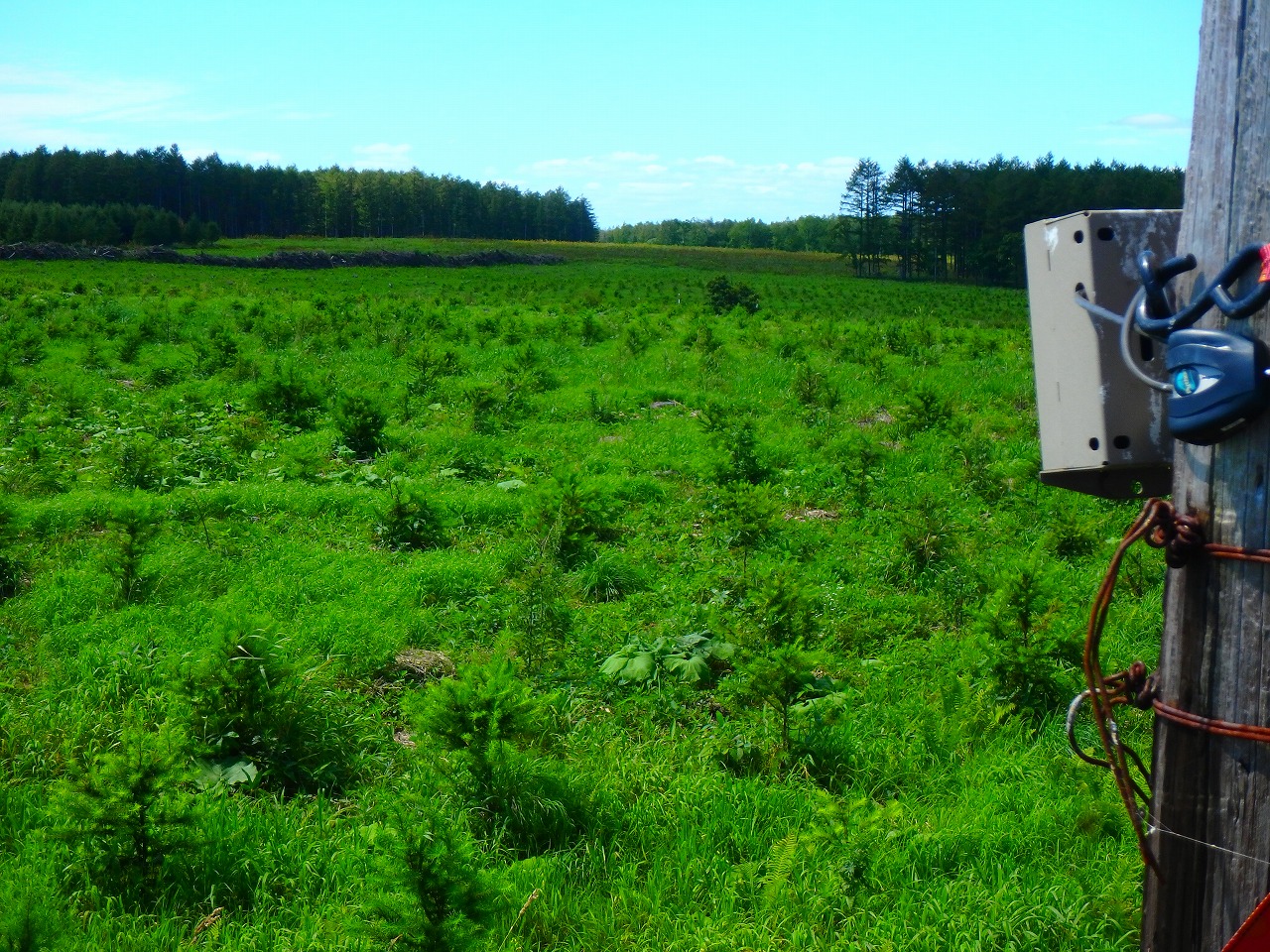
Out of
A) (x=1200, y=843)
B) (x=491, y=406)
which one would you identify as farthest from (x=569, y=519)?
(x=1200, y=843)

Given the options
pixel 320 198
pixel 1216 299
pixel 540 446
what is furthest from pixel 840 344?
pixel 320 198

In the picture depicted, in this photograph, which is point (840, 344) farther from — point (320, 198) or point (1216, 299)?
point (320, 198)

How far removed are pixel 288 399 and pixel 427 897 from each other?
1012cm

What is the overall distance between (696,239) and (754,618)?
172881mm

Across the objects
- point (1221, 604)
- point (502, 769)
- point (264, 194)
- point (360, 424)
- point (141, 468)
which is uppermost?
point (264, 194)

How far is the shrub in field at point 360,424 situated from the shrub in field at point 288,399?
4.65 feet

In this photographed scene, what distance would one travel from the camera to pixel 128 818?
10.7ft

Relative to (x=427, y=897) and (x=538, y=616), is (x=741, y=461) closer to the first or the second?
(x=538, y=616)

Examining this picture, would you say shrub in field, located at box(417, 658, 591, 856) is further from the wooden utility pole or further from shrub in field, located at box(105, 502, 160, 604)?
shrub in field, located at box(105, 502, 160, 604)

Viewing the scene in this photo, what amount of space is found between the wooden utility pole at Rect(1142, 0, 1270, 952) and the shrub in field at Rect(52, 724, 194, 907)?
299cm

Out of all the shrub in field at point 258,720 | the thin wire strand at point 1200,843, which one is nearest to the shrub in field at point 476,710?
the shrub in field at point 258,720

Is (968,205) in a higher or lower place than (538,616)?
higher

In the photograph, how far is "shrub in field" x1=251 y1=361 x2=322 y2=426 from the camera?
1175 cm

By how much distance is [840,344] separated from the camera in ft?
60.7
